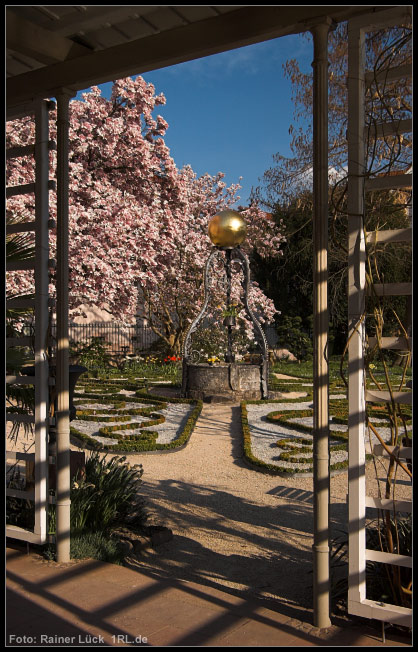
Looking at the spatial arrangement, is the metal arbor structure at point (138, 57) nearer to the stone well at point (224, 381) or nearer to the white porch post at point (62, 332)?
the white porch post at point (62, 332)

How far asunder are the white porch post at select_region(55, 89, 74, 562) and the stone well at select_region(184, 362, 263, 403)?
754cm

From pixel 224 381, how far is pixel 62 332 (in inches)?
308

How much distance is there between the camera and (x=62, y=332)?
3506 mm

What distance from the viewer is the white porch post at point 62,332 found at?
3467mm

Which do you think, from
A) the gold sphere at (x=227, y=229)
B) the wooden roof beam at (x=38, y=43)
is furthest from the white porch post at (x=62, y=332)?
the gold sphere at (x=227, y=229)

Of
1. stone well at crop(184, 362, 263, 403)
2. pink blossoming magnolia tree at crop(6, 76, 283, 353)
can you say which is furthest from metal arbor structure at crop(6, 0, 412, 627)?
stone well at crop(184, 362, 263, 403)

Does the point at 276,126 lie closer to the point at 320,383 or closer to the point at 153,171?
the point at 153,171

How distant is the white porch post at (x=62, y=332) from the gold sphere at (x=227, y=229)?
691 cm

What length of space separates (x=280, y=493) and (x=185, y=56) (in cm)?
391

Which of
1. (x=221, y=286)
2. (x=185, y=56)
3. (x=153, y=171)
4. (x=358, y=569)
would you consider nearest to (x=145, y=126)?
(x=153, y=171)

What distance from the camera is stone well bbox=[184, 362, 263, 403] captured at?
36.5ft

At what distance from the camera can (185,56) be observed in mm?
3137

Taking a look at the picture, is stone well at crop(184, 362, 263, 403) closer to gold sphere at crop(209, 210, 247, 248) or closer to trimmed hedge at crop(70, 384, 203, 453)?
trimmed hedge at crop(70, 384, 203, 453)

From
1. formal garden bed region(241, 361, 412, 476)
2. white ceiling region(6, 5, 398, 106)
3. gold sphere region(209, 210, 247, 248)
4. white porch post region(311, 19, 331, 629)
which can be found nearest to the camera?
white porch post region(311, 19, 331, 629)
